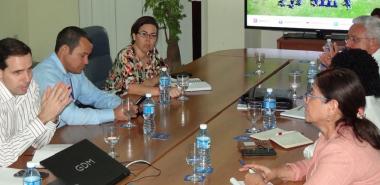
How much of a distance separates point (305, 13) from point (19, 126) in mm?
4089

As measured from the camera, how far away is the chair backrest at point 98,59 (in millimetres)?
4273

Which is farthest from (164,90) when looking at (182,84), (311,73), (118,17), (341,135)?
(118,17)

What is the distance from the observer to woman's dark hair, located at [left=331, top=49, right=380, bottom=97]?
106 inches

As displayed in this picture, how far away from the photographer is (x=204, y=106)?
3.56 metres

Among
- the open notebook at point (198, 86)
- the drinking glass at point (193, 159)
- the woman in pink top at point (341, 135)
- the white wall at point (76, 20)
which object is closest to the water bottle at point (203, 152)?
the drinking glass at point (193, 159)

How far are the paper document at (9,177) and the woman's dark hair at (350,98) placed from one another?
1273 mm

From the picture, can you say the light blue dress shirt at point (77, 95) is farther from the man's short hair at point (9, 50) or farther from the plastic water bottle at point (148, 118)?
the man's short hair at point (9, 50)

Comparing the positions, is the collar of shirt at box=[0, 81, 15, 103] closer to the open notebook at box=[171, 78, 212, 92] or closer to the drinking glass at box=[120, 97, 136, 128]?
the drinking glass at box=[120, 97, 136, 128]

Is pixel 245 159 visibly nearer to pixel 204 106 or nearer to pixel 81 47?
pixel 204 106

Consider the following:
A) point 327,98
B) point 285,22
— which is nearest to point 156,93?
point 327,98

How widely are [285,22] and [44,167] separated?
4494 millimetres

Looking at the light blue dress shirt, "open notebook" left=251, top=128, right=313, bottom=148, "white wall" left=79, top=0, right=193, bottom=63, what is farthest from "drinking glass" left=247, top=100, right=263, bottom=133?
"white wall" left=79, top=0, right=193, bottom=63

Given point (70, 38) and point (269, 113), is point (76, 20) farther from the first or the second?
point (269, 113)

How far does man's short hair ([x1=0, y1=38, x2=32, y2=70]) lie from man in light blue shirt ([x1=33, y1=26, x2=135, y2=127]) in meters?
0.49
